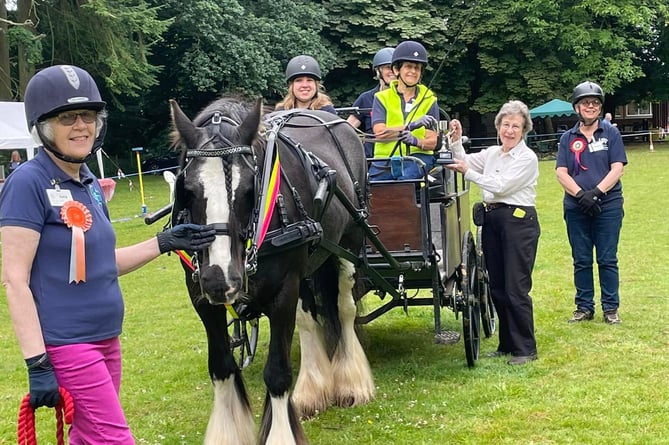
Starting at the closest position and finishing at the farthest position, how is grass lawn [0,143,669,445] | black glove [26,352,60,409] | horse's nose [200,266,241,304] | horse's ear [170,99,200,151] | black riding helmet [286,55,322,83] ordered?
black glove [26,352,60,409]
horse's nose [200,266,241,304]
horse's ear [170,99,200,151]
grass lawn [0,143,669,445]
black riding helmet [286,55,322,83]

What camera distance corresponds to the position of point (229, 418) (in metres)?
4.18

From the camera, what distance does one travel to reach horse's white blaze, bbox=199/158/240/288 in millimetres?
3168

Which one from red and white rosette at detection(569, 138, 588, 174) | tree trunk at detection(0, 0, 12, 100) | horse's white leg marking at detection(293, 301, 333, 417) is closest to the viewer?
horse's white leg marking at detection(293, 301, 333, 417)

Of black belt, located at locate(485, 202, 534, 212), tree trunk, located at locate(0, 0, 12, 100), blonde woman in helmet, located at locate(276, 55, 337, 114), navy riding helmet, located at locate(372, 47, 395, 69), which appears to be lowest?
black belt, located at locate(485, 202, 534, 212)

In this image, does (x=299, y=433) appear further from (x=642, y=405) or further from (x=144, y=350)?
(x=144, y=350)

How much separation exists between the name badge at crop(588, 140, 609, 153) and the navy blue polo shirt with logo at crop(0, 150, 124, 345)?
17.2 ft

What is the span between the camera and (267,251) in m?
3.73

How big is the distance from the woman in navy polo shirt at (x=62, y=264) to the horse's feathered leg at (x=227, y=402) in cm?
143

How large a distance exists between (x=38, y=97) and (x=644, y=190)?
17.6 metres

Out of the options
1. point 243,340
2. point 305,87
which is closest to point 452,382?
point 243,340

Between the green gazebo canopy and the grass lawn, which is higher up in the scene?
the green gazebo canopy

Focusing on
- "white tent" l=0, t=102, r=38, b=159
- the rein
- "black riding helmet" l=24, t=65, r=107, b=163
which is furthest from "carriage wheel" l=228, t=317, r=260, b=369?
"white tent" l=0, t=102, r=38, b=159

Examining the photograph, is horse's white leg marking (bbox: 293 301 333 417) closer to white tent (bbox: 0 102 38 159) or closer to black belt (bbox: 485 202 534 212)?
black belt (bbox: 485 202 534 212)

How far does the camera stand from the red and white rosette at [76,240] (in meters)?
2.56
